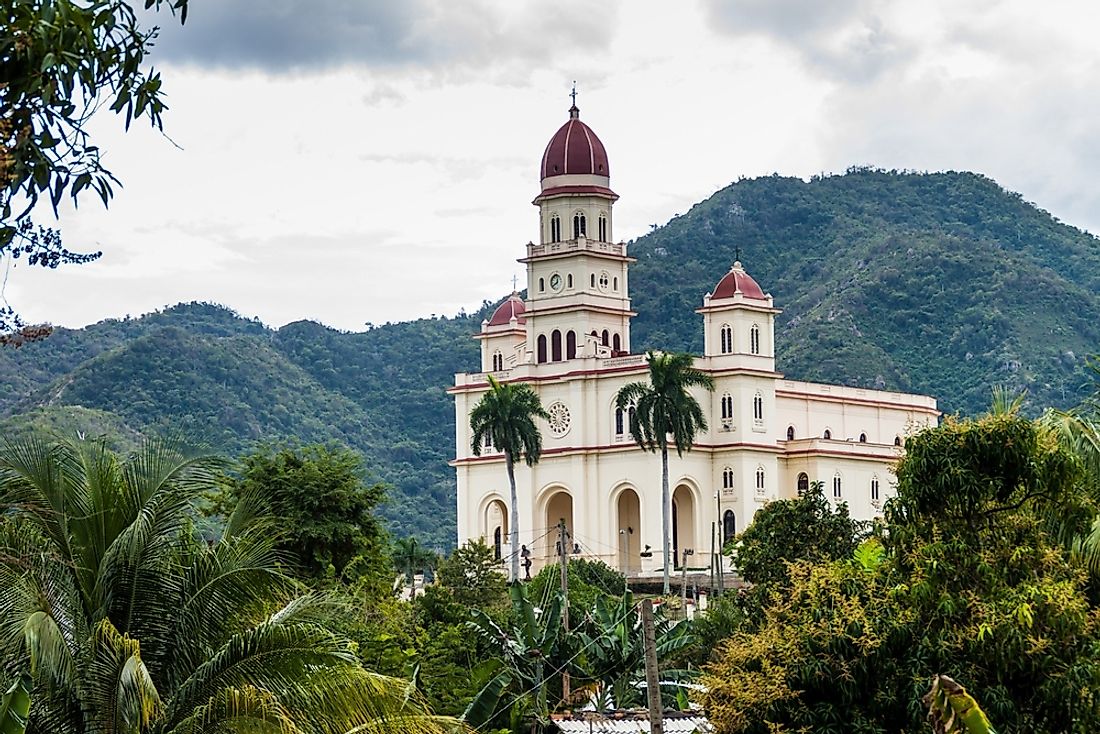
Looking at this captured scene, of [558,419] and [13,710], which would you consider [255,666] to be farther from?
[558,419]

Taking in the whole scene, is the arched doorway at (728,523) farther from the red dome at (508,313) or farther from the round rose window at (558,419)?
the red dome at (508,313)

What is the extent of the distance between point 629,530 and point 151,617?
69386 mm

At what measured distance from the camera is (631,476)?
85.1 metres

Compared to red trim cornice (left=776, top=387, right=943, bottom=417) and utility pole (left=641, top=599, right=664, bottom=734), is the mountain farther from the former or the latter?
utility pole (left=641, top=599, right=664, bottom=734)

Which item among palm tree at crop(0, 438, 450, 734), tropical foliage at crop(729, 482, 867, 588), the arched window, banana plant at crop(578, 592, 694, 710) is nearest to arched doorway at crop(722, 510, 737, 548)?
the arched window

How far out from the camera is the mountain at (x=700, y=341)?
127m

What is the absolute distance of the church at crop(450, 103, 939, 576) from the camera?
85.2m

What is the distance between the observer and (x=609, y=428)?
3410 inches

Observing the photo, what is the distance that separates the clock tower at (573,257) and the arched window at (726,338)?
4221 mm

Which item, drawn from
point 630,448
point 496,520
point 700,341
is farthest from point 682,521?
point 700,341

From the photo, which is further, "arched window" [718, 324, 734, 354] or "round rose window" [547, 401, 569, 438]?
"round rose window" [547, 401, 569, 438]

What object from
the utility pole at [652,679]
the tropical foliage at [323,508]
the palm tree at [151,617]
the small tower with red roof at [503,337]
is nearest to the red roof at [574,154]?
the small tower with red roof at [503,337]

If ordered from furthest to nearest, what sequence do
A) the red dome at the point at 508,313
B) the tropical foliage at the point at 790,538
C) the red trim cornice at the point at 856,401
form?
the red dome at the point at 508,313 → the red trim cornice at the point at 856,401 → the tropical foliage at the point at 790,538

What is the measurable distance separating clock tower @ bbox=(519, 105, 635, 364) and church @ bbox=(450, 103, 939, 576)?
59 millimetres
